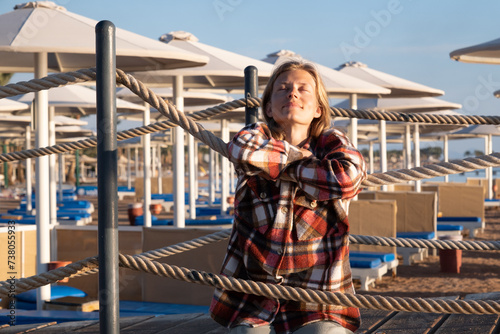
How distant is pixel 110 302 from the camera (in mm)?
1861

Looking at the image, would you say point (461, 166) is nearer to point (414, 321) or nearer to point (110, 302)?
point (110, 302)

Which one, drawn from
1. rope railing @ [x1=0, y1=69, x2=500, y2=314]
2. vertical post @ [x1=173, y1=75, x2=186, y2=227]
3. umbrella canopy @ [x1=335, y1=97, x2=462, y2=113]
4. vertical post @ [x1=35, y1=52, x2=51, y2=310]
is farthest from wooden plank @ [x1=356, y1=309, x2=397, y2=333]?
umbrella canopy @ [x1=335, y1=97, x2=462, y2=113]

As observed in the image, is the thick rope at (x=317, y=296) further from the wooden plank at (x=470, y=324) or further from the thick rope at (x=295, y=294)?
the wooden plank at (x=470, y=324)

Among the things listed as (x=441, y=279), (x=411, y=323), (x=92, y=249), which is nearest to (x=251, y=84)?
(x=411, y=323)

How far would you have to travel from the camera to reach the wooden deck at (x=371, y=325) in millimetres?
3066

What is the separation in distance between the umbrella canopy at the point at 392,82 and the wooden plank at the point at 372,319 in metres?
9.20

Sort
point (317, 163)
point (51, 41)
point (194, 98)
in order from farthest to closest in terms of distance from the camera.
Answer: point (194, 98) → point (51, 41) → point (317, 163)

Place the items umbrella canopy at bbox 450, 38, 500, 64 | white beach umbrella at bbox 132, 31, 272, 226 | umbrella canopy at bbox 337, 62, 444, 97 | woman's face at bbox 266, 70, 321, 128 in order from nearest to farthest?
woman's face at bbox 266, 70, 321, 128, umbrella canopy at bbox 450, 38, 500, 64, white beach umbrella at bbox 132, 31, 272, 226, umbrella canopy at bbox 337, 62, 444, 97

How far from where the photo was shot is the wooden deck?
10.1 feet

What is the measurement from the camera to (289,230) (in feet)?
6.36

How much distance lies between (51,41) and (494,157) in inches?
179

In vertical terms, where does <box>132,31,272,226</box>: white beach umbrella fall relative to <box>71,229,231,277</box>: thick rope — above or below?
above

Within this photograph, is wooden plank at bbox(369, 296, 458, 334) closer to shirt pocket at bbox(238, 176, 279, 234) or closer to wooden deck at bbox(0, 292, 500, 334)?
wooden deck at bbox(0, 292, 500, 334)

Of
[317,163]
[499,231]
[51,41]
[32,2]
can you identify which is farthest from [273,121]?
[499,231]
